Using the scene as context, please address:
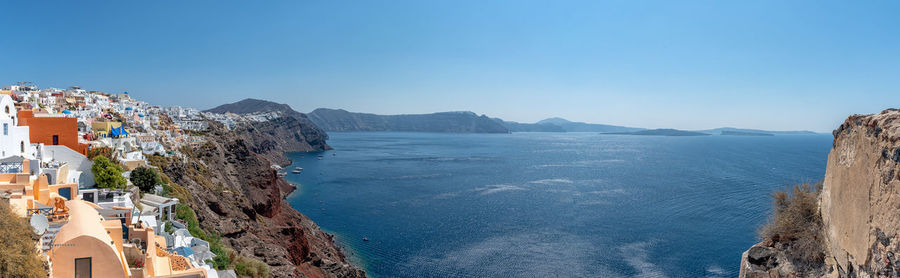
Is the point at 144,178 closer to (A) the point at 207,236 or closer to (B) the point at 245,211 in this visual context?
(A) the point at 207,236

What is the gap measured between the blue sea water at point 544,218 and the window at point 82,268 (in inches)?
1079

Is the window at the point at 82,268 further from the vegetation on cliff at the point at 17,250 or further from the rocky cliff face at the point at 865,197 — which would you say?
the rocky cliff face at the point at 865,197

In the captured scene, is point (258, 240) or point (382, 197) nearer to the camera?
point (258, 240)

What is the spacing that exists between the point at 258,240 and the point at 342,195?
132 feet

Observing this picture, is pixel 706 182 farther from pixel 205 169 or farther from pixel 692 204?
pixel 205 169

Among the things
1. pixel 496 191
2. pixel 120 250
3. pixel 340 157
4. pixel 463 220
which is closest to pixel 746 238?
pixel 463 220

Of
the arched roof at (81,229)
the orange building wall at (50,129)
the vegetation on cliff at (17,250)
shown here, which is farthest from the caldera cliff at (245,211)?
the vegetation on cliff at (17,250)

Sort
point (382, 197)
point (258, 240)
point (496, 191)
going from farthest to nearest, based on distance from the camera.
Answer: point (496, 191)
point (382, 197)
point (258, 240)

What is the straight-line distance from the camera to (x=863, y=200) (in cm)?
938

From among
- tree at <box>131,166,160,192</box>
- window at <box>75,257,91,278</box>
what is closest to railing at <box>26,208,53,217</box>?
window at <box>75,257,91,278</box>

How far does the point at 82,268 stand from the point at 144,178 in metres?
17.8

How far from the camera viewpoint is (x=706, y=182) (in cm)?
7800

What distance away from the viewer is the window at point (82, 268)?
37.1 ft

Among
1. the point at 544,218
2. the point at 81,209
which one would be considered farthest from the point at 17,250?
the point at 544,218
